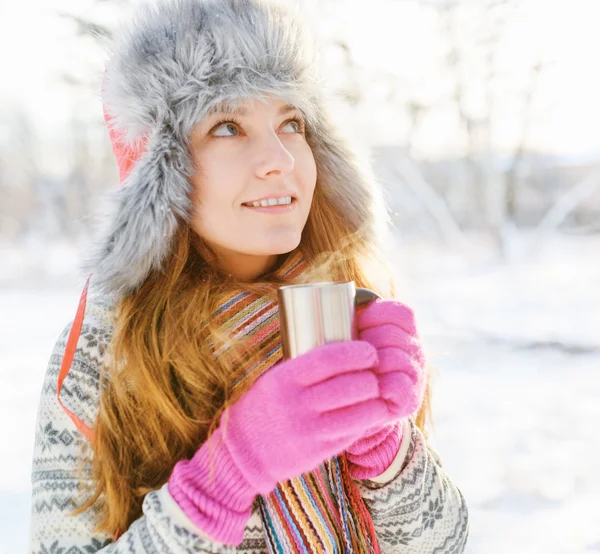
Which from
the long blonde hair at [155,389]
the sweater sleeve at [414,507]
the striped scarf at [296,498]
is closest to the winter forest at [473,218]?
the long blonde hair at [155,389]

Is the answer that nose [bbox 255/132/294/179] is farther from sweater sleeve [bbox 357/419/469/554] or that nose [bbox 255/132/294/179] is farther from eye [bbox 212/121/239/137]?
sweater sleeve [bbox 357/419/469/554]

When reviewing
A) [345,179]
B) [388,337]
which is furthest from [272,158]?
[388,337]

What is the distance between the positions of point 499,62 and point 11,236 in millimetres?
9277

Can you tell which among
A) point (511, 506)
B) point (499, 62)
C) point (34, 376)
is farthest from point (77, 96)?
point (511, 506)

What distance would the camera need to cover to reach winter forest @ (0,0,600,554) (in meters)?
2.54

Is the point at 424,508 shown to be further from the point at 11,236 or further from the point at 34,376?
the point at 11,236

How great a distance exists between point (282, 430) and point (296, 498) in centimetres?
31

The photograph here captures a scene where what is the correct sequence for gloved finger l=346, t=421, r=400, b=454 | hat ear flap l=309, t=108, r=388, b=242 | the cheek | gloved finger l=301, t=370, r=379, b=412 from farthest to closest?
hat ear flap l=309, t=108, r=388, b=242 → the cheek → gloved finger l=346, t=421, r=400, b=454 → gloved finger l=301, t=370, r=379, b=412

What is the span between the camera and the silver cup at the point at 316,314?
33.1 inches

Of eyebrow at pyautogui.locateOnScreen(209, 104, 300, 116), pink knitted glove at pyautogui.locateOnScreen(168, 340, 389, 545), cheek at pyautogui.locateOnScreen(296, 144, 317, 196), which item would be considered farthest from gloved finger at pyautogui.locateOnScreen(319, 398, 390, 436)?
eyebrow at pyautogui.locateOnScreen(209, 104, 300, 116)

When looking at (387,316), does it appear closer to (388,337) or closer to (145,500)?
(388,337)

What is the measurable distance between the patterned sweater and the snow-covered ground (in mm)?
215

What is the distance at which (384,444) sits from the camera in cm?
104

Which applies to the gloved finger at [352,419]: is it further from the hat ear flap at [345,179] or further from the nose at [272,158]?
the hat ear flap at [345,179]
